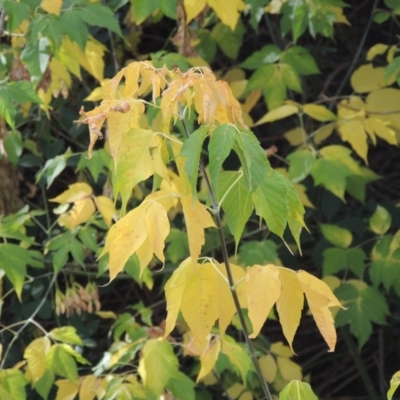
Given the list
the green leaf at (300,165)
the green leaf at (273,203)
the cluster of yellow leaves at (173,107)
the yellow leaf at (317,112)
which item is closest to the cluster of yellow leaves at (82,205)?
the green leaf at (300,165)

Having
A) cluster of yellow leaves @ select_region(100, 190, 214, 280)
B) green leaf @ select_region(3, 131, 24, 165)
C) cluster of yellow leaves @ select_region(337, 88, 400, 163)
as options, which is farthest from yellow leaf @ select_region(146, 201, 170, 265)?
green leaf @ select_region(3, 131, 24, 165)

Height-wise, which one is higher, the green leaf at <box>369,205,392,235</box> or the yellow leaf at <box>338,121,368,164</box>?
the yellow leaf at <box>338,121,368,164</box>

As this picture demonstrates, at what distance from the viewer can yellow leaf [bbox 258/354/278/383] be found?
92.0 inches

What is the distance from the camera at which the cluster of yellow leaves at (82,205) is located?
204 cm

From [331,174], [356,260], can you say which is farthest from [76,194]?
[356,260]

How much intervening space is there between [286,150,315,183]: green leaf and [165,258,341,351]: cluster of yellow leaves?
1.06m

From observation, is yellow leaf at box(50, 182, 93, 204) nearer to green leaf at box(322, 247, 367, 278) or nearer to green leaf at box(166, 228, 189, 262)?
green leaf at box(166, 228, 189, 262)

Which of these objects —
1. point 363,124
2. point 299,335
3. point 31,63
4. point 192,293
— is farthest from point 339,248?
point 192,293

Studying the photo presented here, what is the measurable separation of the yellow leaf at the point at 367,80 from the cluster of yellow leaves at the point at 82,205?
777 mm

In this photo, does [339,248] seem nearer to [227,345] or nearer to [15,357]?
[227,345]

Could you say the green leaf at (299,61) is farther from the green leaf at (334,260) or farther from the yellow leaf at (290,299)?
the yellow leaf at (290,299)

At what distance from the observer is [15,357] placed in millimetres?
2646

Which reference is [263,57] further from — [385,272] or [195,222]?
[195,222]

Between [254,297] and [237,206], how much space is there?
0.11m
